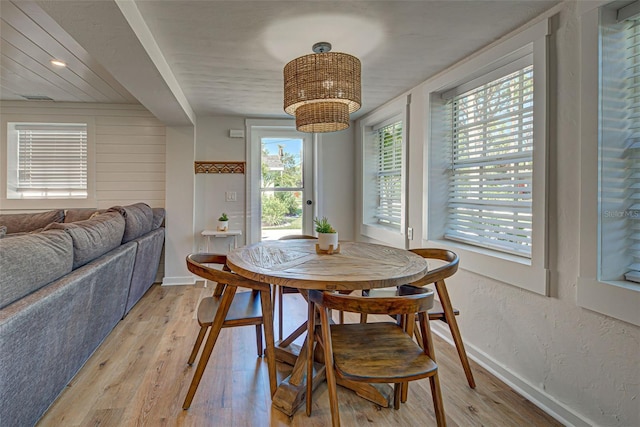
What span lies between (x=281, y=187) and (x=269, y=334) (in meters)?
2.83

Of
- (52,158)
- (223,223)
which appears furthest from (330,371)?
(52,158)

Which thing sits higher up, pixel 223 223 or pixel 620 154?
pixel 620 154

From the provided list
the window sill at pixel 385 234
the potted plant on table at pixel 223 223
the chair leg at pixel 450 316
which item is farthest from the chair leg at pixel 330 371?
the potted plant on table at pixel 223 223

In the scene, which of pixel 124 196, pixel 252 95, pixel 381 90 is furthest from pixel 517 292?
pixel 124 196

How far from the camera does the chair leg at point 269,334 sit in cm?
170

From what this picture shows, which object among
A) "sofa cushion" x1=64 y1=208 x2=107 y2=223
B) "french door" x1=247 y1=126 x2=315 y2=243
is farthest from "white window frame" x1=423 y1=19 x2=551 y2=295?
"sofa cushion" x1=64 y1=208 x2=107 y2=223

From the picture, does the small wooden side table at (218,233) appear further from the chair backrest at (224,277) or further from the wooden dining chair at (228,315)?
the chair backrest at (224,277)

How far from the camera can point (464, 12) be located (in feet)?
5.75

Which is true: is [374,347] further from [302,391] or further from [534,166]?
[534,166]

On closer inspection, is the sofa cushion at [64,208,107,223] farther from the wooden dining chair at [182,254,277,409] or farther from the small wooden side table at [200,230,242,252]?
the wooden dining chair at [182,254,277,409]

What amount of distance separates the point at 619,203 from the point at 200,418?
2191mm

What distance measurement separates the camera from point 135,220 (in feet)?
9.63

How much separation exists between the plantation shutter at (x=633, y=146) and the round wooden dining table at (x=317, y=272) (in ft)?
2.90

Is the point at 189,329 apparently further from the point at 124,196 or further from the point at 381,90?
the point at 381,90
